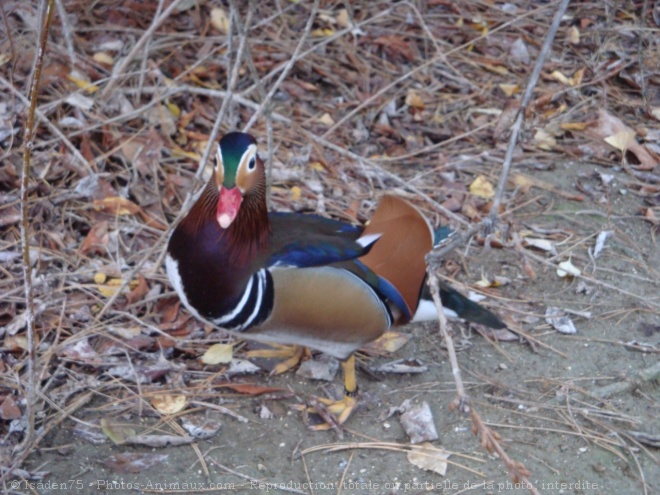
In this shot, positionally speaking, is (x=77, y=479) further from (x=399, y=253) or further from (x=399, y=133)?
(x=399, y=133)

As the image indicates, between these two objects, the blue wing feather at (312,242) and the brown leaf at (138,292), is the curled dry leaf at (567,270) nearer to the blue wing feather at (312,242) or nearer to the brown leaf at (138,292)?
the blue wing feather at (312,242)

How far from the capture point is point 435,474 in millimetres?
2680

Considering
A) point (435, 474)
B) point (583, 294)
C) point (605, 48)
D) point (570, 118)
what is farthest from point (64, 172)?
point (605, 48)

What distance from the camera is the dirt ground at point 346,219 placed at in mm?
2680

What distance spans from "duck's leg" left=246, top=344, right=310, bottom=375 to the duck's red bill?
25.0 inches

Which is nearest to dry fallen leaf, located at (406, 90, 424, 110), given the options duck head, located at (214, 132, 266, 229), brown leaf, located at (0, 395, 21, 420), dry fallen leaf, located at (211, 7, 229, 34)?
dry fallen leaf, located at (211, 7, 229, 34)

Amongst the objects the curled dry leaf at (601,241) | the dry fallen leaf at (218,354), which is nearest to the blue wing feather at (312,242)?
the dry fallen leaf at (218,354)

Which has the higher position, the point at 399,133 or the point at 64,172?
the point at 64,172

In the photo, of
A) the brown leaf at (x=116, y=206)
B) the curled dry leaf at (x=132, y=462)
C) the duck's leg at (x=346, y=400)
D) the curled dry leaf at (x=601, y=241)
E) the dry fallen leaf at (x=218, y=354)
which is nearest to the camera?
the curled dry leaf at (x=132, y=462)

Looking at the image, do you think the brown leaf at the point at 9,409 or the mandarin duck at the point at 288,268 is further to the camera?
the mandarin duck at the point at 288,268

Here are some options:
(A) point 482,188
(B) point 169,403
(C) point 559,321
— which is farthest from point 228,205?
(A) point 482,188

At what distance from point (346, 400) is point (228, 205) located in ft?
2.66

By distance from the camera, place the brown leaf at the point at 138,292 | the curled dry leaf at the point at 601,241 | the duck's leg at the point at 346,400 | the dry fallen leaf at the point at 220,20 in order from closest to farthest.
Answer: the duck's leg at the point at 346,400 < the brown leaf at the point at 138,292 < the curled dry leaf at the point at 601,241 < the dry fallen leaf at the point at 220,20

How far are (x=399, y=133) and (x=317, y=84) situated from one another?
1.84 feet
